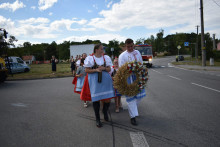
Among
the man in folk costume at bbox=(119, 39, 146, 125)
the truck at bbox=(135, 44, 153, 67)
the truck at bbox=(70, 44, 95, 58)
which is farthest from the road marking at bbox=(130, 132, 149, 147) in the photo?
the truck at bbox=(70, 44, 95, 58)

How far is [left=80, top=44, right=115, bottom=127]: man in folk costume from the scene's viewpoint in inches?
153

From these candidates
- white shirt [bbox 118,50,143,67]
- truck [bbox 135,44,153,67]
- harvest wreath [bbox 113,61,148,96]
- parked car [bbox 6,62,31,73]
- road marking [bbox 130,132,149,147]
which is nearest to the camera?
road marking [bbox 130,132,149,147]

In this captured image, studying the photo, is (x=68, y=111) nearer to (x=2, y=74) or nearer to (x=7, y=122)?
(x=7, y=122)

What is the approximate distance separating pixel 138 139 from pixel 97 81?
1521 millimetres

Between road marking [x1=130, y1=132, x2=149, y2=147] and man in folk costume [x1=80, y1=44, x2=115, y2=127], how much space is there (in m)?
0.86

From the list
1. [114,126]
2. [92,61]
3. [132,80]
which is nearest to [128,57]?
[132,80]

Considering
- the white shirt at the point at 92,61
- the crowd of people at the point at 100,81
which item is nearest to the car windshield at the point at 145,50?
the crowd of people at the point at 100,81

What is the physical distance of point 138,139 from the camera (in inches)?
126

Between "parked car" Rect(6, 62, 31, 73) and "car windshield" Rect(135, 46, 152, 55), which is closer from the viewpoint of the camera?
"parked car" Rect(6, 62, 31, 73)

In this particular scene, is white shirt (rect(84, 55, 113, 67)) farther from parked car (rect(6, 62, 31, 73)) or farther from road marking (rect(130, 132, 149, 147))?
parked car (rect(6, 62, 31, 73))

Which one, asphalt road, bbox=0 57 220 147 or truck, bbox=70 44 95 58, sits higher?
truck, bbox=70 44 95 58

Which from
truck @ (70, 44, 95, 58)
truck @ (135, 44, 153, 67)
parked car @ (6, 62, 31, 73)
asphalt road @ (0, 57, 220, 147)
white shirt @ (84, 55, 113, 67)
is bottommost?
asphalt road @ (0, 57, 220, 147)

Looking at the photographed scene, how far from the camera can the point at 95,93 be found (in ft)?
12.8

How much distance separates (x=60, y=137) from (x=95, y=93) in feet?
3.79
